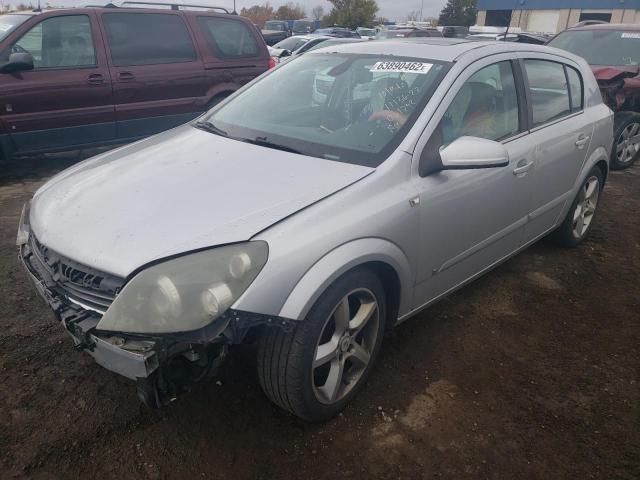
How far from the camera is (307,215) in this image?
2.06 m

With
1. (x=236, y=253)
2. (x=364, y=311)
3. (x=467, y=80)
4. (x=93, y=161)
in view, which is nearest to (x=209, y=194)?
(x=236, y=253)

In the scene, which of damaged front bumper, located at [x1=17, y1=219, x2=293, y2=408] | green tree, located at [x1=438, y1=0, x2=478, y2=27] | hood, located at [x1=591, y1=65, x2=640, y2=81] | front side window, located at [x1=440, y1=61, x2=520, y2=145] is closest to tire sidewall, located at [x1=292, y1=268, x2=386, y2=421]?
damaged front bumper, located at [x1=17, y1=219, x2=293, y2=408]

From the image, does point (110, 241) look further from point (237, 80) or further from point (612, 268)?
point (237, 80)

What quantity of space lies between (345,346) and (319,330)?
306 millimetres

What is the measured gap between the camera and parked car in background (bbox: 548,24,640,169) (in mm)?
6551

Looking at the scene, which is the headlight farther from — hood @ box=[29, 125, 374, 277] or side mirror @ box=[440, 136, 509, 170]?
side mirror @ box=[440, 136, 509, 170]

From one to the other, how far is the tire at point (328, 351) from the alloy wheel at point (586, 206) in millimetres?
2485

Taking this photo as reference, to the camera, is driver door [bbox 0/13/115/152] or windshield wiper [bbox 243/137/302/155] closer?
windshield wiper [bbox 243/137/302/155]

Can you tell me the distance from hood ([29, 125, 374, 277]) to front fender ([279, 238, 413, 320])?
25 centimetres

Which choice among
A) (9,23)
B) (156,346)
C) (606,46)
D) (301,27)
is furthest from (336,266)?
(301,27)

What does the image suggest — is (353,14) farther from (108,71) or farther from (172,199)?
(172,199)

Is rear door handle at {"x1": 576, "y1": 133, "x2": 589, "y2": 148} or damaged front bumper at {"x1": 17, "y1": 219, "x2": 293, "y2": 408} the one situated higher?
rear door handle at {"x1": 576, "y1": 133, "x2": 589, "y2": 148}

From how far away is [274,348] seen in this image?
2.04 m

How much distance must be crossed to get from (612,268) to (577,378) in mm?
1685
